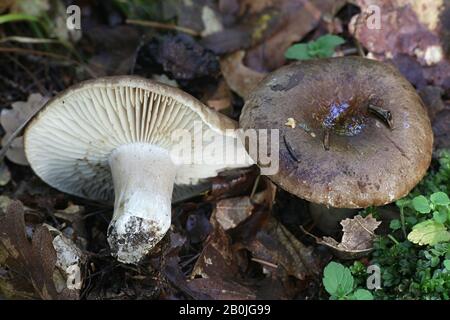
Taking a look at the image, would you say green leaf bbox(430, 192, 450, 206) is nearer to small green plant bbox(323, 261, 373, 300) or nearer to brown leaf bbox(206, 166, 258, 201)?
small green plant bbox(323, 261, 373, 300)


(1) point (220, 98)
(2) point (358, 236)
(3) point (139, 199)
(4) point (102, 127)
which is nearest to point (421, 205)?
(2) point (358, 236)

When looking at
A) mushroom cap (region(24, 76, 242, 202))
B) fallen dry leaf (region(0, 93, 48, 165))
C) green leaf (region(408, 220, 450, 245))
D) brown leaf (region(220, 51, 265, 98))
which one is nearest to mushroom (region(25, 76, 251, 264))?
mushroom cap (region(24, 76, 242, 202))

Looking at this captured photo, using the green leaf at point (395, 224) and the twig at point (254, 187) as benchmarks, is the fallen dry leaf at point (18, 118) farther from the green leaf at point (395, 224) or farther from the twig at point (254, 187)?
the green leaf at point (395, 224)

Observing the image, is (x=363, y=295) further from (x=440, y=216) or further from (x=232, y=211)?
(x=232, y=211)
